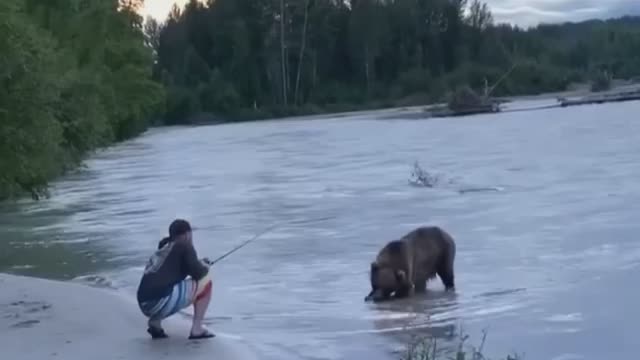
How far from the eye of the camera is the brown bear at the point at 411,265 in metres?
17.0

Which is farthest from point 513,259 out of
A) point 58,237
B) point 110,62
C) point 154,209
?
point 110,62

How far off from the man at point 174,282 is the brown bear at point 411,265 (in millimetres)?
3665

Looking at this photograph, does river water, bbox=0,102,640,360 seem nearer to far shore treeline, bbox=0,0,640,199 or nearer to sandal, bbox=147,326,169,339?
sandal, bbox=147,326,169,339

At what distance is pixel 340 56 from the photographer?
11400 cm

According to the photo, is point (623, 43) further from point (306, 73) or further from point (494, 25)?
point (306, 73)

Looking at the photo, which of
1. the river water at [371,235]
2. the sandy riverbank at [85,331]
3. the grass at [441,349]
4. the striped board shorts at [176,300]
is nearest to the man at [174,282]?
the striped board shorts at [176,300]

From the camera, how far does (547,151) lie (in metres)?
45.5

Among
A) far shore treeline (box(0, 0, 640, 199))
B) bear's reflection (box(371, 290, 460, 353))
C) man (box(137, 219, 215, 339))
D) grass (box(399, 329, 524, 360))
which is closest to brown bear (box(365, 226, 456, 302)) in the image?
bear's reflection (box(371, 290, 460, 353))

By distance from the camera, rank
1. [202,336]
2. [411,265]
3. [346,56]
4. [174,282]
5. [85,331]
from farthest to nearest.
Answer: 1. [346,56]
2. [411,265]
3. [85,331]
4. [202,336]
5. [174,282]

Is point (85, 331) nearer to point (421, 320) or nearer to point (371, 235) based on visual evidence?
point (421, 320)

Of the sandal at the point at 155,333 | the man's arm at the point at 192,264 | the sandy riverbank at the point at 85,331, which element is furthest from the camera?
the sandal at the point at 155,333

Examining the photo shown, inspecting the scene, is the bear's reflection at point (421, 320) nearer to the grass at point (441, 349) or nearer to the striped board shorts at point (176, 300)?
the grass at point (441, 349)

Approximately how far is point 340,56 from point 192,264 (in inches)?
3984

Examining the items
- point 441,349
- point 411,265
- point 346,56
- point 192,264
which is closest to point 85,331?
point 192,264
